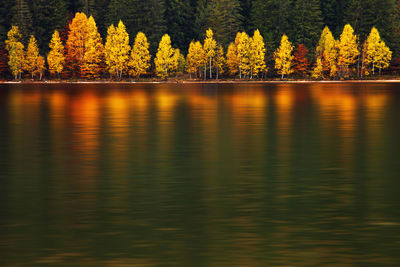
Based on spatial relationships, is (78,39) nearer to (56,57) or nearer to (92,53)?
(56,57)

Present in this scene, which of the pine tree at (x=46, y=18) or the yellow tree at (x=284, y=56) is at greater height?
the pine tree at (x=46, y=18)

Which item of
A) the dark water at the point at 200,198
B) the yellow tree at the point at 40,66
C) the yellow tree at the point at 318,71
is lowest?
the dark water at the point at 200,198

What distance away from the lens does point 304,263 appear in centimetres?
1151

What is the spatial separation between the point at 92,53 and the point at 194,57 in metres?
21.3

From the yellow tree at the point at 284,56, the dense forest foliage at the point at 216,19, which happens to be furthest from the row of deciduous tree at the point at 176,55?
the dense forest foliage at the point at 216,19

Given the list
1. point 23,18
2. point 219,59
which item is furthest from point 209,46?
point 23,18

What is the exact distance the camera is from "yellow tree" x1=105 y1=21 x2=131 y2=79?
14225 cm

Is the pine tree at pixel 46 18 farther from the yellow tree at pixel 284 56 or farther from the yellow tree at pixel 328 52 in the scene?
the yellow tree at pixel 328 52

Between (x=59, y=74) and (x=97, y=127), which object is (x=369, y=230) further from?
(x=59, y=74)

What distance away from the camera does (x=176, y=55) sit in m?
142

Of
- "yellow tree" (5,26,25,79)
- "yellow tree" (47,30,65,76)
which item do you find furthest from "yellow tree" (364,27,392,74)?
"yellow tree" (5,26,25,79)

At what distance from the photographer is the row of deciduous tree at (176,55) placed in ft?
467

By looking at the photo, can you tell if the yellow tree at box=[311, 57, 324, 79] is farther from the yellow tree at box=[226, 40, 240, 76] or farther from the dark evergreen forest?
the yellow tree at box=[226, 40, 240, 76]

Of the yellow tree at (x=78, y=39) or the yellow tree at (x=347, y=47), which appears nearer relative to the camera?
the yellow tree at (x=347, y=47)
